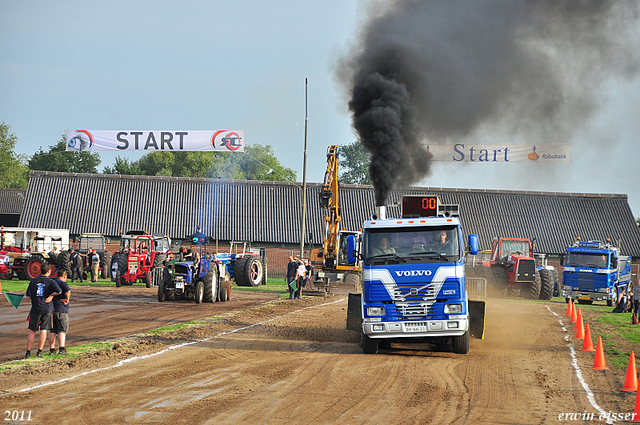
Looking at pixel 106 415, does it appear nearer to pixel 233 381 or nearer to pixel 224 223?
pixel 233 381

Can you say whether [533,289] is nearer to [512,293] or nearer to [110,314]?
[512,293]

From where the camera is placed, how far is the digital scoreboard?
15320 millimetres

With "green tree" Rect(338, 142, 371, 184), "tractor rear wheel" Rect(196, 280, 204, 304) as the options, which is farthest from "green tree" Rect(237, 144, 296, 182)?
"tractor rear wheel" Rect(196, 280, 204, 304)

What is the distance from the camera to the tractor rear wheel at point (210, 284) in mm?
23125

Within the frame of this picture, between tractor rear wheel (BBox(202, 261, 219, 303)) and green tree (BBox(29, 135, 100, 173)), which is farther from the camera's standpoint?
green tree (BBox(29, 135, 100, 173))

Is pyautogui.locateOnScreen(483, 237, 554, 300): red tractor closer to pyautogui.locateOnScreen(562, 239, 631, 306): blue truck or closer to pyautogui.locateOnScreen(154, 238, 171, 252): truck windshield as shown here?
pyautogui.locateOnScreen(562, 239, 631, 306): blue truck

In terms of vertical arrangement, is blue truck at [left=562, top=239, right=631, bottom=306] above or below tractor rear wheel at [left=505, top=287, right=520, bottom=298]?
above

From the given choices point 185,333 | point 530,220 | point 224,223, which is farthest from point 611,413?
point 530,220

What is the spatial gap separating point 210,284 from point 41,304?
12.1m

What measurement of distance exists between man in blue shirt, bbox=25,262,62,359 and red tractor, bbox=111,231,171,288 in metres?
18.6

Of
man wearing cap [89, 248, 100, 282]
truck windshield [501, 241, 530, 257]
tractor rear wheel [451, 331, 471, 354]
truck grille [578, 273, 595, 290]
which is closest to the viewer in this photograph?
tractor rear wheel [451, 331, 471, 354]

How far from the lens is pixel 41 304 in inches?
438

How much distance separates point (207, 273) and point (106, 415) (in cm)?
1591

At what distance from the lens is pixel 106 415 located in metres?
7.45
